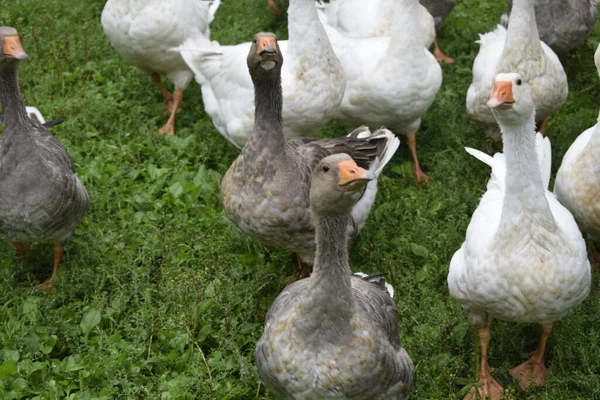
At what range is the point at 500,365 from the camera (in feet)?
17.4

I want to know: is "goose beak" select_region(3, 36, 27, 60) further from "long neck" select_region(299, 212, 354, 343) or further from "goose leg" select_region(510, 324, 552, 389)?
"goose leg" select_region(510, 324, 552, 389)

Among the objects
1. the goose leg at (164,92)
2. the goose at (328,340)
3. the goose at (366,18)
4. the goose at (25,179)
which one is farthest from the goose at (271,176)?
the goose leg at (164,92)

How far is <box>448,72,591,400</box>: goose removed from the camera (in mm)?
4504

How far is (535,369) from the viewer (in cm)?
508

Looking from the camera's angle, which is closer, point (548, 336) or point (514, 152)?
point (514, 152)

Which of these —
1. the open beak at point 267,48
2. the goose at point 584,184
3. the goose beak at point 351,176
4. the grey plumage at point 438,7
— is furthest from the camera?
the grey plumage at point 438,7

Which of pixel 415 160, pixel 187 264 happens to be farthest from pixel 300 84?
pixel 187 264

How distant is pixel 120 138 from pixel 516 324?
13.0 feet

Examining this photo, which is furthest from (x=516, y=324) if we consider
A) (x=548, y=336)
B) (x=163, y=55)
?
(x=163, y=55)

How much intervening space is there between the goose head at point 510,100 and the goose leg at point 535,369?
51.1 inches

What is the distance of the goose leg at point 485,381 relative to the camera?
4.95m

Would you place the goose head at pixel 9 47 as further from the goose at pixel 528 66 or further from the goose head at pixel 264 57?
the goose at pixel 528 66

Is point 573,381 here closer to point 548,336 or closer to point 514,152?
point 548,336

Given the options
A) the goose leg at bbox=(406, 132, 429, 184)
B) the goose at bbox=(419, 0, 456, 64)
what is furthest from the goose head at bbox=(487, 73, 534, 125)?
the goose at bbox=(419, 0, 456, 64)
